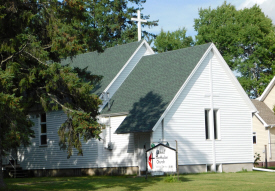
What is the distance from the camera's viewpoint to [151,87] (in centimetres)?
2873

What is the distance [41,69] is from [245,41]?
137 feet

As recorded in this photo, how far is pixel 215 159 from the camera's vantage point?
28531mm

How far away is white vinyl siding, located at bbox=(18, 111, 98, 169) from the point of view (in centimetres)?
2969

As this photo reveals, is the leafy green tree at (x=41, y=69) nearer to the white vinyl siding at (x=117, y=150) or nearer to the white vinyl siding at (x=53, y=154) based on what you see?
the white vinyl siding at (x=117, y=150)

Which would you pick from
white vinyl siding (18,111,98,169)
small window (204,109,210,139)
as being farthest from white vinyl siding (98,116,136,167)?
small window (204,109,210,139)

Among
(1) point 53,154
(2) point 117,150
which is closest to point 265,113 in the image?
(2) point 117,150

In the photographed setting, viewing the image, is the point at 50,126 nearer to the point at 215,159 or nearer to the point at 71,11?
the point at 215,159

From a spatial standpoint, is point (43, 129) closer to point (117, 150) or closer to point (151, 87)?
point (117, 150)

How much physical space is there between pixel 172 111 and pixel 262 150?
1744 cm

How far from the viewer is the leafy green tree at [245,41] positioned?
188 feet

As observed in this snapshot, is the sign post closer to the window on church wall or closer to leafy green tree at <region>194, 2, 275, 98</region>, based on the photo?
the window on church wall

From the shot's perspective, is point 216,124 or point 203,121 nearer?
point 203,121

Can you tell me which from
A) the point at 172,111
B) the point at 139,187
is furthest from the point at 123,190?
the point at 172,111

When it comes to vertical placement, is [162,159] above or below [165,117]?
below
